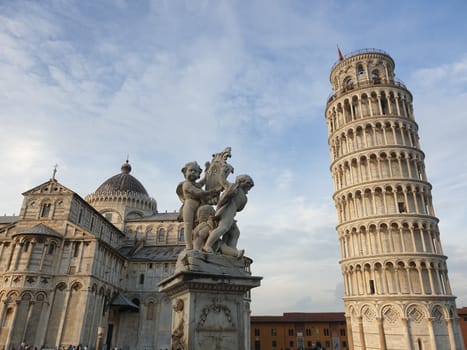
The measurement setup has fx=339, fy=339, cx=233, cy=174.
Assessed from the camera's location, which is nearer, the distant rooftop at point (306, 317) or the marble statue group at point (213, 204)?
the marble statue group at point (213, 204)

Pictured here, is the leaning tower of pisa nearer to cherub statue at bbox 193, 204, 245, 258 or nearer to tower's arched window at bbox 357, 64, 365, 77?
tower's arched window at bbox 357, 64, 365, 77

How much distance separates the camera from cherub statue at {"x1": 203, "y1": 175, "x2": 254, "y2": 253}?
6270 mm

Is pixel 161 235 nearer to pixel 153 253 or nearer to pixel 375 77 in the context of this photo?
pixel 153 253

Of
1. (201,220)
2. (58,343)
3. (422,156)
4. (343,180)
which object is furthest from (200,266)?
(422,156)

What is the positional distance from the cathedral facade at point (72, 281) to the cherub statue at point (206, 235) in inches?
1056

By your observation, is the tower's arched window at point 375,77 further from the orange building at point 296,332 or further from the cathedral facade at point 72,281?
the orange building at point 296,332

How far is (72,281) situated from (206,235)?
34946 millimetres

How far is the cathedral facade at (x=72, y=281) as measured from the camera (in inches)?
1303

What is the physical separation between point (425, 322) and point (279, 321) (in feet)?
129

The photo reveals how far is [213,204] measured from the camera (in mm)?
6930

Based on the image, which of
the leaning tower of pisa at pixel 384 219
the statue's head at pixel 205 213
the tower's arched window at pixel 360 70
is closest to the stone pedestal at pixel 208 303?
the statue's head at pixel 205 213

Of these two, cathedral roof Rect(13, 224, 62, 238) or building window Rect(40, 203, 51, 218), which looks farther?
building window Rect(40, 203, 51, 218)

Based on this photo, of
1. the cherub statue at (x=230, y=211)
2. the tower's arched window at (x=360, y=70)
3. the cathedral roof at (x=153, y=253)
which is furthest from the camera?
the cathedral roof at (x=153, y=253)

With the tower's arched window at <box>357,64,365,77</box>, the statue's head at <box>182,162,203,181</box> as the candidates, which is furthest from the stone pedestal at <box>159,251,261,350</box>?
the tower's arched window at <box>357,64,365,77</box>
